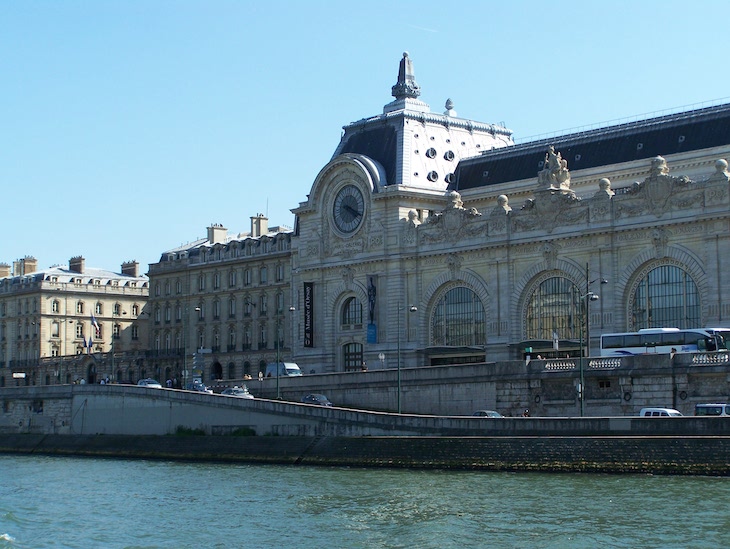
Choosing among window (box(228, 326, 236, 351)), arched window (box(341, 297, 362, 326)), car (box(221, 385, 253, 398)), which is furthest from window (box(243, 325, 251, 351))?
car (box(221, 385, 253, 398))

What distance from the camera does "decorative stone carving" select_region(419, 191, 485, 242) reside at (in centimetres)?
8906

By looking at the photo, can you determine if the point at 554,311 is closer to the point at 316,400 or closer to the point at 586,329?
the point at 586,329

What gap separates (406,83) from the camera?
103500 mm

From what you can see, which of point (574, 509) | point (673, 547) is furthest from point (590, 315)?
point (673, 547)

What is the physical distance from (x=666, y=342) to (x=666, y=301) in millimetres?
11371

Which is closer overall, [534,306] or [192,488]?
[192,488]

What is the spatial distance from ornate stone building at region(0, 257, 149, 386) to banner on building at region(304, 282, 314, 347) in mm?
31878

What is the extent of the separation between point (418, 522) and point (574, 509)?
16.6 feet

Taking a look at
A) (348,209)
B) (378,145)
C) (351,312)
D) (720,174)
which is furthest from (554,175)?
(351,312)

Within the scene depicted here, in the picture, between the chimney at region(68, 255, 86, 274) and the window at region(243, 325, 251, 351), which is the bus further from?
the chimney at region(68, 255, 86, 274)

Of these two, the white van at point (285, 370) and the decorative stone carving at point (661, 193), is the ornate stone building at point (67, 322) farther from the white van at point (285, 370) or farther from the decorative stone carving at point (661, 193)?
the decorative stone carving at point (661, 193)

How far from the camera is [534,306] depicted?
85.6m

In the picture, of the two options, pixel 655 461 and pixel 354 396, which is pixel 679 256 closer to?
pixel 354 396

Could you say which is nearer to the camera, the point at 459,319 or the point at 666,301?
the point at 666,301
